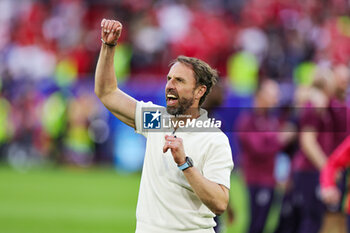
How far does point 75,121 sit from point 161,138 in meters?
15.7

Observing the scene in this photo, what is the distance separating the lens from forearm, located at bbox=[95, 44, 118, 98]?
5348 millimetres

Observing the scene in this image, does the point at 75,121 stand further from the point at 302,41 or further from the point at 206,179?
the point at 206,179

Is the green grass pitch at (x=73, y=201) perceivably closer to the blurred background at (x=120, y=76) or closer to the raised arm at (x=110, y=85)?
the blurred background at (x=120, y=76)

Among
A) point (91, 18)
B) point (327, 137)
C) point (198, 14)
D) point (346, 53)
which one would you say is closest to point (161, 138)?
point (327, 137)

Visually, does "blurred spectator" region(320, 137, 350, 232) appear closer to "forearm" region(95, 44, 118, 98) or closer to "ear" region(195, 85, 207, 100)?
"ear" region(195, 85, 207, 100)

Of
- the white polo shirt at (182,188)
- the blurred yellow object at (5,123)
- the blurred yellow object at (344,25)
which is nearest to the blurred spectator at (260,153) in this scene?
the white polo shirt at (182,188)

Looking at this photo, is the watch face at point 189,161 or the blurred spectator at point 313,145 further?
the blurred spectator at point 313,145

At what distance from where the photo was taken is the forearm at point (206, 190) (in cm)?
474

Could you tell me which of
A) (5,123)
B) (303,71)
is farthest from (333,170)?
(5,123)

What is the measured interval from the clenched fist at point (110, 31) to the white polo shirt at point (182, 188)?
2.62 ft

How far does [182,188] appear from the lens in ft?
16.5

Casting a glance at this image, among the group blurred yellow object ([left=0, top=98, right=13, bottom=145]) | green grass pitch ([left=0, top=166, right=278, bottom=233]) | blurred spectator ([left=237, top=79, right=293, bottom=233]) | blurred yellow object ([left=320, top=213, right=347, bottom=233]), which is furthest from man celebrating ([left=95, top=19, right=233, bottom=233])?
blurred yellow object ([left=0, top=98, right=13, bottom=145])

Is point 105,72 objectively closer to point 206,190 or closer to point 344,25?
point 206,190

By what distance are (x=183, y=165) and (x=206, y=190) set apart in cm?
21
